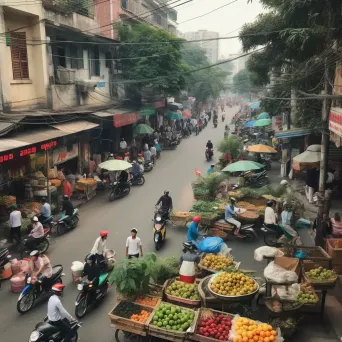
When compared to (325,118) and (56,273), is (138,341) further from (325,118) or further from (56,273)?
(325,118)

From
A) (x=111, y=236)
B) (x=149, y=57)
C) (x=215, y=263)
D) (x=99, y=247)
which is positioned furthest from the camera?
(x=149, y=57)

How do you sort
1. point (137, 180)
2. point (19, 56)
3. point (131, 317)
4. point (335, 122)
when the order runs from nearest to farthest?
point (131, 317) → point (335, 122) → point (19, 56) → point (137, 180)

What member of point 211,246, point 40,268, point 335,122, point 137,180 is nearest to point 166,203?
point 211,246

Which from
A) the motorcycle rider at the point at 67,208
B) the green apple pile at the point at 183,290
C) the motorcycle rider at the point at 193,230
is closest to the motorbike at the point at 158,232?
the motorcycle rider at the point at 193,230

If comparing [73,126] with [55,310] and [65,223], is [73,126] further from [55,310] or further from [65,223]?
[55,310]

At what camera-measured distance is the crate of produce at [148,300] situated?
7252 mm

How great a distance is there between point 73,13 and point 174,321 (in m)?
16.5

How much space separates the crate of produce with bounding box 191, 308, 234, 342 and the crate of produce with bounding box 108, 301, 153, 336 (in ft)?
3.14

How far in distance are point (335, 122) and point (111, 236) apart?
7.85 metres

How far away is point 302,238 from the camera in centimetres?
1173

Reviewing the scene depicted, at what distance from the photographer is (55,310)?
629 centimetres

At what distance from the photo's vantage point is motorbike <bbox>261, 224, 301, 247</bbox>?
10523mm

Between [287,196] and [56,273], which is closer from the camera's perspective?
[56,273]

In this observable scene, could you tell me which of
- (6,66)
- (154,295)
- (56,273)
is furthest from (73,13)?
(154,295)
